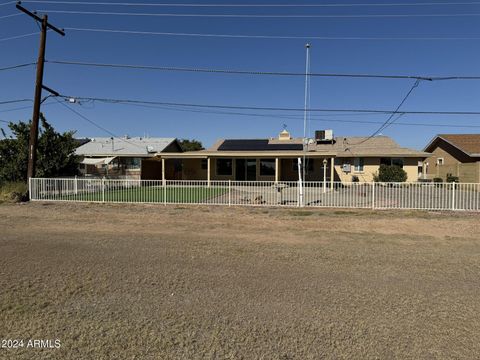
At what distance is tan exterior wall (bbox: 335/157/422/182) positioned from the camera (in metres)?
27.6

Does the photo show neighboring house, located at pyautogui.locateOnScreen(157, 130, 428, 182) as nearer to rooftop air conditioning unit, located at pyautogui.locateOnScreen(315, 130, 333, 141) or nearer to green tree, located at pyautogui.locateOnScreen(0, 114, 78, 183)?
rooftop air conditioning unit, located at pyautogui.locateOnScreen(315, 130, 333, 141)

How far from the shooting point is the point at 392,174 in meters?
26.3

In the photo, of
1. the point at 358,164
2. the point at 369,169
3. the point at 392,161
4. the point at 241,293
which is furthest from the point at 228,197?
the point at 392,161

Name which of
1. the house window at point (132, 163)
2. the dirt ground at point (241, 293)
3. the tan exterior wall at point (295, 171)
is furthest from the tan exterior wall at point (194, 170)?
the dirt ground at point (241, 293)

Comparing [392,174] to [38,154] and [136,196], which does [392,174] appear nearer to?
[136,196]

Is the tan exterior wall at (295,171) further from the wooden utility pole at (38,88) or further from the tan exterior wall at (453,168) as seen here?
the wooden utility pole at (38,88)

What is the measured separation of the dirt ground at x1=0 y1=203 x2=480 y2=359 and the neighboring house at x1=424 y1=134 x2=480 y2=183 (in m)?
18.1

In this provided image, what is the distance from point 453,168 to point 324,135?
10801 mm

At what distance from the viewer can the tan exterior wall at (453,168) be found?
22.7m

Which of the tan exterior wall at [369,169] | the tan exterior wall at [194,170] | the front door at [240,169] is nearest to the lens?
the tan exterior wall at [369,169]

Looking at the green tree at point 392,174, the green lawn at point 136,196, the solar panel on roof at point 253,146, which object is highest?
the solar panel on roof at point 253,146

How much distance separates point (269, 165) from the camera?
2858cm

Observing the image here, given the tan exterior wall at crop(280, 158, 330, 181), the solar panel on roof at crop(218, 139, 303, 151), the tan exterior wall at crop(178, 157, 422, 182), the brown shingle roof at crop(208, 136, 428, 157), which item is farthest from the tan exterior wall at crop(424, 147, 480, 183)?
the solar panel on roof at crop(218, 139, 303, 151)

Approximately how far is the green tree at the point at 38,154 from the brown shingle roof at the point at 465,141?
1133 inches
